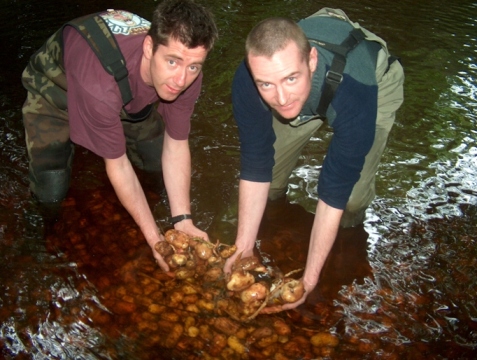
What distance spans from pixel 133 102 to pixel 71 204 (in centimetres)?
120

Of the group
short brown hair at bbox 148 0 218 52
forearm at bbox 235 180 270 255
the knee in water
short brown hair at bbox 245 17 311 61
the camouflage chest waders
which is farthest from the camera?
the knee in water

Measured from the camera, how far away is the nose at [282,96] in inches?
99.8

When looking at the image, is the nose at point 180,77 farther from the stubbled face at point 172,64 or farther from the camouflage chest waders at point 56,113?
the camouflage chest waders at point 56,113

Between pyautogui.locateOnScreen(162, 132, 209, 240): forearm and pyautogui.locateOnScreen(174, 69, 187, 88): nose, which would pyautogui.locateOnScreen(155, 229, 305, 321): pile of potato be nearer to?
pyautogui.locateOnScreen(162, 132, 209, 240): forearm

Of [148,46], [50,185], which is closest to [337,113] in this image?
[148,46]

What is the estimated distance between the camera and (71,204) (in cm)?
401

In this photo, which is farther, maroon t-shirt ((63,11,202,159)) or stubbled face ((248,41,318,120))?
maroon t-shirt ((63,11,202,159))

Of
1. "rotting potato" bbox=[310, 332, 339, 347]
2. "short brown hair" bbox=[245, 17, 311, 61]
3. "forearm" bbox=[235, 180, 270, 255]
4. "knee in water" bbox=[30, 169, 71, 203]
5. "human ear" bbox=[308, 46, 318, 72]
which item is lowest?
"rotting potato" bbox=[310, 332, 339, 347]

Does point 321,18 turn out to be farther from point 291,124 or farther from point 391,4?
point 391,4

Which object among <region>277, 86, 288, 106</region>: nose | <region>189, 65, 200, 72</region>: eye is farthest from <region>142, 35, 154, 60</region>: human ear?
<region>277, 86, 288, 106</region>: nose

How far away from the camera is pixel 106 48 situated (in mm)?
2906

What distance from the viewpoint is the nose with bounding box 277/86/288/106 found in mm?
2535

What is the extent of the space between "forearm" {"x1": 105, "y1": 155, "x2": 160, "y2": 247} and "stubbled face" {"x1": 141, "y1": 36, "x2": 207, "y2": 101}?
1.64 feet

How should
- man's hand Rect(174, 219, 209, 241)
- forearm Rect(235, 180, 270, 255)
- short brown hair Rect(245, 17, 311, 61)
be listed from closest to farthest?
short brown hair Rect(245, 17, 311, 61) → forearm Rect(235, 180, 270, 255) → man's hand Rect(174, 219, 209, 241)
